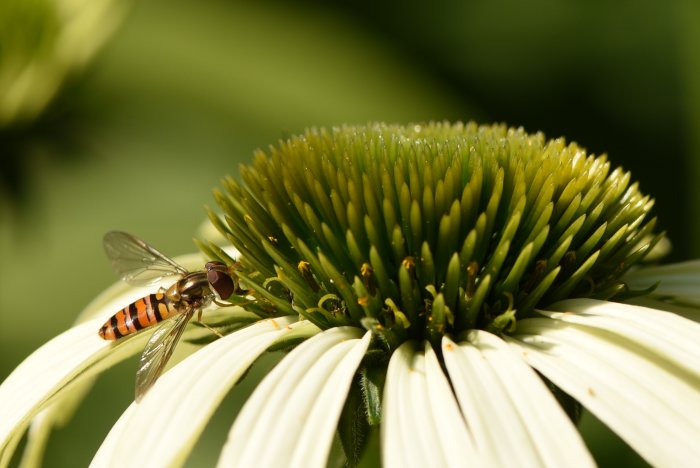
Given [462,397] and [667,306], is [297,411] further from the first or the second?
[667,306]

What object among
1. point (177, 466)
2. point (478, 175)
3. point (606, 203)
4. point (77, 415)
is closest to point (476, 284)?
point (478, 175)

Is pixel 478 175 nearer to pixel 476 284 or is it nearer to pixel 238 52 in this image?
pixel 476 284

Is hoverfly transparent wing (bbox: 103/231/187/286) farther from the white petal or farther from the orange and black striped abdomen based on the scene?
the white petal

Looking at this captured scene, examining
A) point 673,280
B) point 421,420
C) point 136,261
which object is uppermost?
point 136,261

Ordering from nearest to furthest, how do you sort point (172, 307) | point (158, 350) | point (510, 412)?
point (510, 412) → point (158, 350) → point (172, 307)

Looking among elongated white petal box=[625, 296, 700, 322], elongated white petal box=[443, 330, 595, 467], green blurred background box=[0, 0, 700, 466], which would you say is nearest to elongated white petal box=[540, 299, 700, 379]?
elongated white petal box=[443, 330, 595, 467]

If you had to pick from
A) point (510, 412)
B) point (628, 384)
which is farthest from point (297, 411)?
point (628, 384)

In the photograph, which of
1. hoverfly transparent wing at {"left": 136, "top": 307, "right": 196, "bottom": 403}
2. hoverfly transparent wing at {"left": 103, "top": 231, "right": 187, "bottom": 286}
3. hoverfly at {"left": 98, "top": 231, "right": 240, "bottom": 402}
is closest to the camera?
hoverfly transparent wing at {"left": 136, "top": 307, "right": 196, "bottom": 403}
